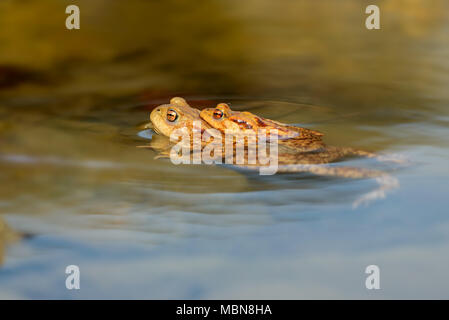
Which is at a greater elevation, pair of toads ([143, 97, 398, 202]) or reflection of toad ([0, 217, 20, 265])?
pair of toads ([143, 97, 398, 202])

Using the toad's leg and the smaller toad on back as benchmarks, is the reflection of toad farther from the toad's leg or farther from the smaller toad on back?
the smaller toad on back

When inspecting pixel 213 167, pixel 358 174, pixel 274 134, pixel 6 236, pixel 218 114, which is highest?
pixel 218 114

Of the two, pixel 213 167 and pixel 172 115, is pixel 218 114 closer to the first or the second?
pixel 172 115

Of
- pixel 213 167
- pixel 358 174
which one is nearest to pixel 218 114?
pixel 213 167

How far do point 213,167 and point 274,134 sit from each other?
29.1 inches

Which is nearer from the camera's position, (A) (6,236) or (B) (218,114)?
(A) (6,236)

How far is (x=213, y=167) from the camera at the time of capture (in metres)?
4.25

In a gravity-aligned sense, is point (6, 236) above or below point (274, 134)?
below

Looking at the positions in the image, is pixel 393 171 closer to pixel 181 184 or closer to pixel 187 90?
pixel 181 184

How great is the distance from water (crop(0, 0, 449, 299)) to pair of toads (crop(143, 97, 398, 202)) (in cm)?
13

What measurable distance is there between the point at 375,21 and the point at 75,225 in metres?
6.73

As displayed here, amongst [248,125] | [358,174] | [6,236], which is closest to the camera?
[6,236]

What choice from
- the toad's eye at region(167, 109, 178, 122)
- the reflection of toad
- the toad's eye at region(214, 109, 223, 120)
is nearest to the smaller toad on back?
the toad's eye at region(214, 109, 223, 120)

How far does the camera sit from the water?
116 inches
